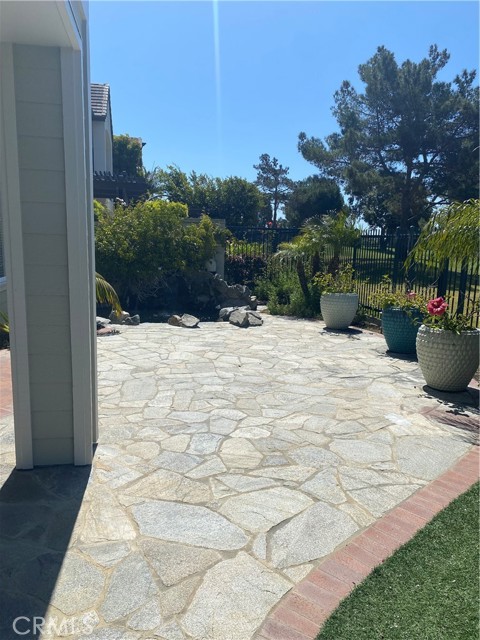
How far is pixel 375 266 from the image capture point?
10586mm

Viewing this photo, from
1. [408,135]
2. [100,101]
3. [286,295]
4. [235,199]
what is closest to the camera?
[286,295]

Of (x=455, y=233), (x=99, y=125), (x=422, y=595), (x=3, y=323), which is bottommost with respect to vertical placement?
(x=422, y=595)

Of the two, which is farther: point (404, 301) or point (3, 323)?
point (3, 323)

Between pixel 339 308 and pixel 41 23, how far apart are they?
25.7 feet

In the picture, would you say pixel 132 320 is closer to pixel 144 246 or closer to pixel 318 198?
pixel 144 246

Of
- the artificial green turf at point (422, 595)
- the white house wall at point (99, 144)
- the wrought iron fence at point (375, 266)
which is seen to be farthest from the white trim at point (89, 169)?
the white house wall at point (99, 144)

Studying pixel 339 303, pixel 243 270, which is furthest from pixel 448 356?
pixel 243 270

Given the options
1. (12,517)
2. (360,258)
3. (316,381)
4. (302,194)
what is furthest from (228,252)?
(302,194)

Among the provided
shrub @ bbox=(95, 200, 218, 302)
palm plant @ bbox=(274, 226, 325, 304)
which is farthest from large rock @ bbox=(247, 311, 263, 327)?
shrub @ bbox=(95, 200, 218, 302)

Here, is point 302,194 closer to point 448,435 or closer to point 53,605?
point 448,435

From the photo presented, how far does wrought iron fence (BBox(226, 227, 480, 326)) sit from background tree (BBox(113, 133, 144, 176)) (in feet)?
64.7

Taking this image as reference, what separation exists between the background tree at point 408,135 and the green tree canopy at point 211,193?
18.6ft

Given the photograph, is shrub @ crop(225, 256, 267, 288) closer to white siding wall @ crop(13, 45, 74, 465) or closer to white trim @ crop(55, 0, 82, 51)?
white siding wall @ crop(13, 45, 74, 465)

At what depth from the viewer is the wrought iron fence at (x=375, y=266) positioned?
7590 mm
